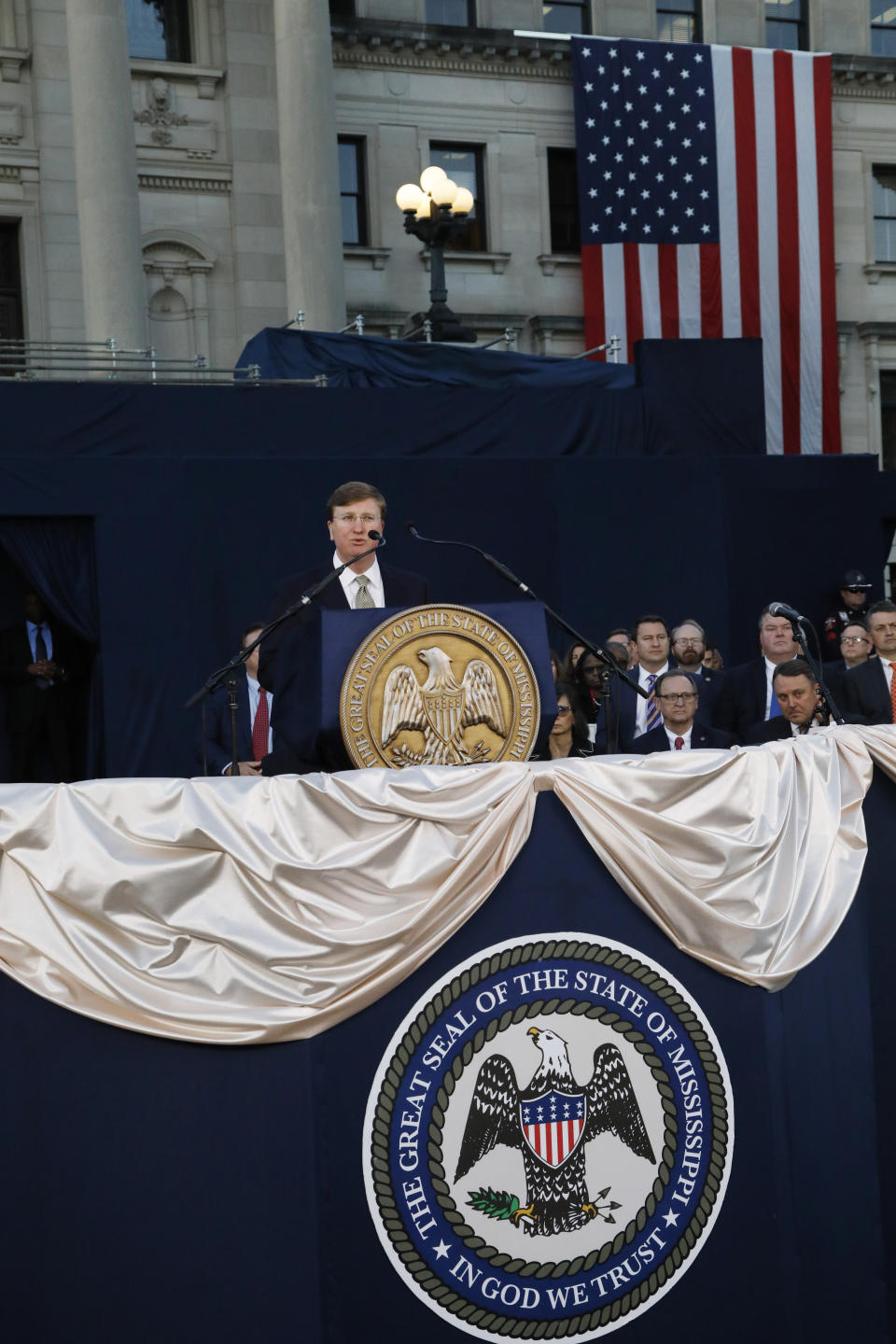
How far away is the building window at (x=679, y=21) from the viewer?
30.1 meters

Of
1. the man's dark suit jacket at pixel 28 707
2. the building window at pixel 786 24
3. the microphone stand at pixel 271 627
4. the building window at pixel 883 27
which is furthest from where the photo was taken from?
the building window at pixel 883 27

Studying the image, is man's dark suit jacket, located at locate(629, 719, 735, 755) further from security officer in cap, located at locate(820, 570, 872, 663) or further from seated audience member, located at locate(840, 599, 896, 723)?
security officer in cap, located at locate(820, 570, 872, 663)

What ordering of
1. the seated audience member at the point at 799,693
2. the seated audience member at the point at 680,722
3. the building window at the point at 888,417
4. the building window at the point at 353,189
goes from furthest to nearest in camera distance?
1. the building window at the point at 888,417
2. the building window at the point at 353,189
3. the seated audience member at the point at 680,722
4. the seated audience member at the point at 799,693

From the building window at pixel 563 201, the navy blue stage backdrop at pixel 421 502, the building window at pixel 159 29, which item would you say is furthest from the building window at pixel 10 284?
the navy blue stage backdrop at pixel 421 502

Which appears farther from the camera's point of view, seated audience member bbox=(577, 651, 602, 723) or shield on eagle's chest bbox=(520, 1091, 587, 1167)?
seated audience member bbox=(577, 651, 602, 723)

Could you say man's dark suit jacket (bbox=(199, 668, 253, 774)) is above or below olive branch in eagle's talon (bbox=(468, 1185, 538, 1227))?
above

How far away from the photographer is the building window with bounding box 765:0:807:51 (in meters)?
30.8

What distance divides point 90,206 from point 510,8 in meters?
10.3

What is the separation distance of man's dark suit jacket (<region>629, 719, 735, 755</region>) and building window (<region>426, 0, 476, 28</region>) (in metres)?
24.1

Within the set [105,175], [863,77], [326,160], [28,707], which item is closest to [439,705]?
[28,707]

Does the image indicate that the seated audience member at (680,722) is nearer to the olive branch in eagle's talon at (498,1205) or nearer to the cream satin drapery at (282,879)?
the cream satin drapery at (282,879)

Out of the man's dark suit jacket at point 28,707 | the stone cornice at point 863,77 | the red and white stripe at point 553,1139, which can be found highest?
the stone cornice at point 863,77

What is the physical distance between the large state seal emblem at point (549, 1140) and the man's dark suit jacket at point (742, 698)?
5794mm

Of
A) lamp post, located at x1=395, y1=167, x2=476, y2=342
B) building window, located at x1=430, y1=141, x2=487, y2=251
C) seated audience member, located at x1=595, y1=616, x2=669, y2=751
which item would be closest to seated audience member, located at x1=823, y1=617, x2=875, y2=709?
seated audience member, located at x1=595, y1=616, x2=669, y2=751
